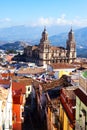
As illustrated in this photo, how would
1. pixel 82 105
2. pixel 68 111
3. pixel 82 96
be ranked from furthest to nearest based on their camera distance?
pixel 68 111 < pixel 82 105 < pixel 82 96

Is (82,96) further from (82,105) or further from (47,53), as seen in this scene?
(47,53)

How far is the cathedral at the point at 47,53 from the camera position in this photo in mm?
133750

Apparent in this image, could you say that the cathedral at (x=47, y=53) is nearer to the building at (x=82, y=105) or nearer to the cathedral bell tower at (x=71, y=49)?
the cathedral bell tower at (x=71, y=49)

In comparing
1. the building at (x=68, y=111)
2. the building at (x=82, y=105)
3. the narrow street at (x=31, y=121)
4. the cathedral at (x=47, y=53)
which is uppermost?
the building at (x=82, y=105)

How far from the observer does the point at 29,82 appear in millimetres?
57719

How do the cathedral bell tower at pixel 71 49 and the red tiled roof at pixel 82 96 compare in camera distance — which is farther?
the cathedral bell tower at pixel 71 49

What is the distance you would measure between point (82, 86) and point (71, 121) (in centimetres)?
398

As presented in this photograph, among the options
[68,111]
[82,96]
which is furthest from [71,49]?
[82,96]

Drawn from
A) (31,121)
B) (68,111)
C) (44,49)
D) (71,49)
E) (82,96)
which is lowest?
(71,49)

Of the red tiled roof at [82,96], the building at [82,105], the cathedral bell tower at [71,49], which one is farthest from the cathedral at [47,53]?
the red tiled roof at [82,96]

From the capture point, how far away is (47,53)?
134625 mm

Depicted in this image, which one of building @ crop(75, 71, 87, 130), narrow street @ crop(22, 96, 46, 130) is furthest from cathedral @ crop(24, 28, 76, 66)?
building @ crop(75, 71, 87, 130)

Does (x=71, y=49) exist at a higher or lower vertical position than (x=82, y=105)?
lower

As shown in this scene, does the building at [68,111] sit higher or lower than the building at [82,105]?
lower
